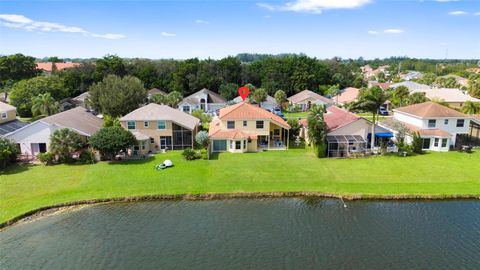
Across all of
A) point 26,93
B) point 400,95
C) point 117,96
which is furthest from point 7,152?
point 400,95

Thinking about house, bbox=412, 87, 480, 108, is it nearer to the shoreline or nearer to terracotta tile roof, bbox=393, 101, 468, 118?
terracotta tile roof, bbox=393, 101, 468, 118

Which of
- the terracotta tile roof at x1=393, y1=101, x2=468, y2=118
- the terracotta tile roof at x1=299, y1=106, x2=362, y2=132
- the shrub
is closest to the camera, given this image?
the shrub

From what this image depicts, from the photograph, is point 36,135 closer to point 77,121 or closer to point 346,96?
point 77,121

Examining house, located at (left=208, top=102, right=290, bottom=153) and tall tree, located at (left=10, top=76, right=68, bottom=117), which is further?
tall tree, located at (left=10, top=76, right=68, bottom=117)

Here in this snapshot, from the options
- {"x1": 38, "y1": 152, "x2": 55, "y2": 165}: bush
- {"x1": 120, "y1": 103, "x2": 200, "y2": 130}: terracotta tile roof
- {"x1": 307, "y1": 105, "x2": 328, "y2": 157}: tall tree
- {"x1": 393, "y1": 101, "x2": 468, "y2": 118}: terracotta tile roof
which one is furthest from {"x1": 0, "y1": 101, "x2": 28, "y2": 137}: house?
{"x1": 393, "y1": 101, "x2": 468, "y2": 118}: terracotta tile roof

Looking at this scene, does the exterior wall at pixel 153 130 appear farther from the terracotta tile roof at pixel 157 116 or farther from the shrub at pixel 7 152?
the shrub at pixel 7 152

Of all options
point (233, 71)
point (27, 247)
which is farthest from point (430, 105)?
point (233, 71)

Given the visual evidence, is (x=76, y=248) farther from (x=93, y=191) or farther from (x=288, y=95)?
(x=288, y=95)

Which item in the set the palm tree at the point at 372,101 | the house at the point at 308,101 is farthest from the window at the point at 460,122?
the house at the point at 308,101
